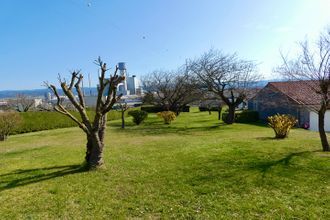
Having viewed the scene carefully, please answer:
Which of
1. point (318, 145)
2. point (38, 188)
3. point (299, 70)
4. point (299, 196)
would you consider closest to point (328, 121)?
point (318, 145)

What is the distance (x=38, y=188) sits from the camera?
22.5ft

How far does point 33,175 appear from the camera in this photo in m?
8.10

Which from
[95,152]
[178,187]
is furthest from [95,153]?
[178,187]

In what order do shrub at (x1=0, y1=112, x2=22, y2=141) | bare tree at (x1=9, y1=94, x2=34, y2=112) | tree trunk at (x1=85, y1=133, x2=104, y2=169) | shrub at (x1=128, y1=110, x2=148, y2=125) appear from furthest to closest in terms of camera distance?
bare tree at (x1=9, y1=94, x2=34, y2=112)
shrub at (x1=128, y1=110, x2=148, y2=125)
shrub at (x1=0, y1=112, x2=22, y2=141)
tree trunk at (x1=85, y1=133, x2=104, y2=169)

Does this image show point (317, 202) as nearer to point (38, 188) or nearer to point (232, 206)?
point (232, 206)

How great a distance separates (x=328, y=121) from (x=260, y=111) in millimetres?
7785

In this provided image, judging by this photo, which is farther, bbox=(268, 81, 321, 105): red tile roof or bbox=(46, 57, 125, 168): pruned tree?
bbox=(268, 81, 321, 105): red tile roof

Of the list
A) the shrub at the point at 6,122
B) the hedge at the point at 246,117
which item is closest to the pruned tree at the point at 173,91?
the hedge at the point at 246,117

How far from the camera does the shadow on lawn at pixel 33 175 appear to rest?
24.3 ft

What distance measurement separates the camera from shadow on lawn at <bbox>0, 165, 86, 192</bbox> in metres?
7.40

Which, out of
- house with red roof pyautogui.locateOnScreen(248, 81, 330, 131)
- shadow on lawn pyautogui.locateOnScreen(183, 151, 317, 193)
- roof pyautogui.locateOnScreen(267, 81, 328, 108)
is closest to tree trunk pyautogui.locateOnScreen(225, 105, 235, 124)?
house with red roof pyautogui.locateOnScreen(248, 81, 330, 131)

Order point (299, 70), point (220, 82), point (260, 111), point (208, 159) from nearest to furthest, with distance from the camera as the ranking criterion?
point (208, 159), point (299, 70), point (220, 82), point (260, 111)

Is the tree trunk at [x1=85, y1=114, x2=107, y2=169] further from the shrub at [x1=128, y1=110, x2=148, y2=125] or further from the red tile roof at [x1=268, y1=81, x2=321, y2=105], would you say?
the shrub at [x1=128, y1=110, x2=148, y2=125]

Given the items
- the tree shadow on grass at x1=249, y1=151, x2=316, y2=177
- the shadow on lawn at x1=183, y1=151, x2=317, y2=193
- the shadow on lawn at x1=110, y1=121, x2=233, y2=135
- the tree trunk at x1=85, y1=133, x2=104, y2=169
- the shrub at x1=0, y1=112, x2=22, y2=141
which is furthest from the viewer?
the shrub at x1=0, y1=112, x2=22, y2=141
